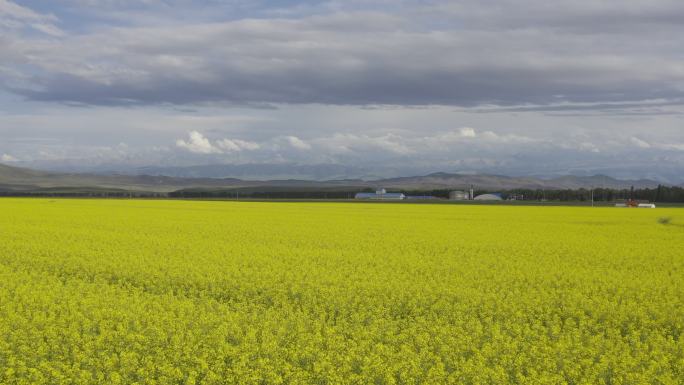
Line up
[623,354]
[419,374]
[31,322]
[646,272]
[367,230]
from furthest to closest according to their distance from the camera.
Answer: [367,230], [646,272], [31,322], [623,354], [419,374]

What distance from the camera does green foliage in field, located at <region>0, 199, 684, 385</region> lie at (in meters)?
8.80

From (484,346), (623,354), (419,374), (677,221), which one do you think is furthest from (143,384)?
(677,221)

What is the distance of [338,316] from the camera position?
1193 centimetres

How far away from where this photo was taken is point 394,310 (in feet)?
41.2

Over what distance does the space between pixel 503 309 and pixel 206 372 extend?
5832 mm

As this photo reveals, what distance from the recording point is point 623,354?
30.2ft

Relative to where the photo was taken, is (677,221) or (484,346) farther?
(677,221)

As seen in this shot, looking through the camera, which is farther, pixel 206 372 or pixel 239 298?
pixel 239 298

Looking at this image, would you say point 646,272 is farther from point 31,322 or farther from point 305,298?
point 31,322

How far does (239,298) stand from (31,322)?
157 inches

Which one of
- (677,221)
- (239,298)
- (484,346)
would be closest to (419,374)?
(484,346)

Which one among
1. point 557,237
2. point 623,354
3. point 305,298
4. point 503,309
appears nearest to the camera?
point 623,354

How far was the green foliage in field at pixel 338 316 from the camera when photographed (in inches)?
346

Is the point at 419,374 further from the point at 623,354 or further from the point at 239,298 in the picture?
the point at 239,298
